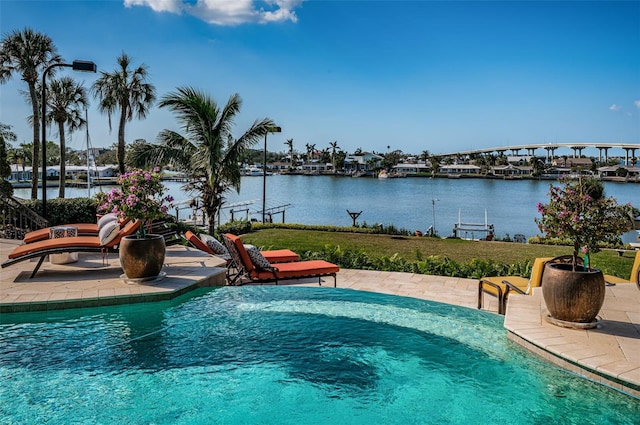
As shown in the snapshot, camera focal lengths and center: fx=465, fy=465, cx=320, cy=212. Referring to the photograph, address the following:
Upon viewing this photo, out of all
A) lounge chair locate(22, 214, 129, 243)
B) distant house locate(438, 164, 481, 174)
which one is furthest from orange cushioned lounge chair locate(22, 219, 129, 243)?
distant house locate(438, 164, 481, 174)

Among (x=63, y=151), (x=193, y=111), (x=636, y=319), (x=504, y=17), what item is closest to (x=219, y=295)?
(x=636, y=319)

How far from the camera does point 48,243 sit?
7.69m

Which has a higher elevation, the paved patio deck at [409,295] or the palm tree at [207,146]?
the palm tree at [207,146]

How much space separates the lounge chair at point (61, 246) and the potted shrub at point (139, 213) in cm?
36

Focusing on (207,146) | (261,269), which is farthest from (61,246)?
(207,146)

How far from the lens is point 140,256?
24.2 feet

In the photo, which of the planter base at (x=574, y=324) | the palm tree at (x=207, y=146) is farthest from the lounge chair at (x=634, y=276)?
the palm tree at (x=207, y=146)

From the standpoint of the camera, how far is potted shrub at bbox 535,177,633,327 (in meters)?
5.36

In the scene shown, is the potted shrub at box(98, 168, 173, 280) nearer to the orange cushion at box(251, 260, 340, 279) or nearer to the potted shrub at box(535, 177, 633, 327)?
the orange cushion at box(251, 260, 340, 279)

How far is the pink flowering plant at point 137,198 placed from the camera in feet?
24.4

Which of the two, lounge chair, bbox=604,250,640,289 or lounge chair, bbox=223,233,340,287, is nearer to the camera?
lounge chair, bbox=604,250,640,289

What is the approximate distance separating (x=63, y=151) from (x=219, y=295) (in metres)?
24.7

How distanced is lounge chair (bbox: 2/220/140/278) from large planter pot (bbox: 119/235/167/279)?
1.81 feet

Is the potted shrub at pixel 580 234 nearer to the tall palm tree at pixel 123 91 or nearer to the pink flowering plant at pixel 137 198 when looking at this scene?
the pink flowering plant at pixel 137 198
